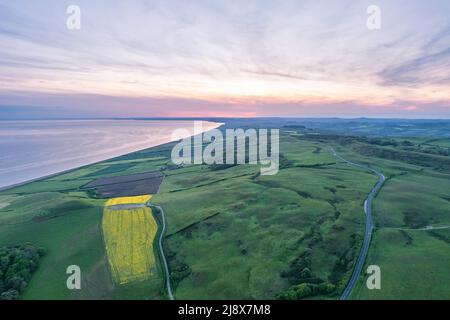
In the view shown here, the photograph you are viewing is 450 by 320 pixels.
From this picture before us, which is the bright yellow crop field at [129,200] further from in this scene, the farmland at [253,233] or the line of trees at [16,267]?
the line of trees at [16,267]

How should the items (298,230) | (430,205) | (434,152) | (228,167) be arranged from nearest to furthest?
1. (298,230)
2. (430,205)
3. (228,167)
4. (434,152)

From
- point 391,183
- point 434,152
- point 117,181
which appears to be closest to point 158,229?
point 117,181

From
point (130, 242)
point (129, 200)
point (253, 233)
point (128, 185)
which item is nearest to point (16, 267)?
point (130, 242)

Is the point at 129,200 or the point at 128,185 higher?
the point at 128,185

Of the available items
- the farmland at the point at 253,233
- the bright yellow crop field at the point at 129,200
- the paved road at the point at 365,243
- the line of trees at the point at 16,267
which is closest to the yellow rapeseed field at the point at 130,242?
the farmland at the point at 253,233

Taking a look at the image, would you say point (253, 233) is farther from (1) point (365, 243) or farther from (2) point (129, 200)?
(2) point (129, 200)

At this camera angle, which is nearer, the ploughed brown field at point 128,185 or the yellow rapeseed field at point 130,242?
the yellow rapeseed field at point 130,242

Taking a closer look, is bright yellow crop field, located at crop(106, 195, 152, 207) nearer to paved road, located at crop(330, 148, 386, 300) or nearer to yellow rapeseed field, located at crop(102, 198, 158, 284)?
yellow rapeseed field, located at crop(102, 198, 158, 284)
